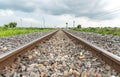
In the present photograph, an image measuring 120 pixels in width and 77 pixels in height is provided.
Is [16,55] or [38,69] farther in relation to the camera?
[16,55]

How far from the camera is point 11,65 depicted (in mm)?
3990

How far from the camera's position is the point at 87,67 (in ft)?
13.6

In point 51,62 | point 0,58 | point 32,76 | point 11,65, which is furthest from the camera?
point 51,62

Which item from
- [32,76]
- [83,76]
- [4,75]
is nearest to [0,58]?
[4,75]

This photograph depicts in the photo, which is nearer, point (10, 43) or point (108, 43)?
point (10, 43)

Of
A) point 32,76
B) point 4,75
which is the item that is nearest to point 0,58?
point 4,75

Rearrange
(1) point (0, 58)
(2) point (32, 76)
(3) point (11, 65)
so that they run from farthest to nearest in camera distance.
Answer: (3) point (11, 65)
(1) point (0, 58)
(2) point (32, 76)

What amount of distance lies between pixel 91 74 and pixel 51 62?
112 cm

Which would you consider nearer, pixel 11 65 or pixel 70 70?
pixel 70 70

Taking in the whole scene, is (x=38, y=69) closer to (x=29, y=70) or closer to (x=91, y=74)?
(x=29, y=70)

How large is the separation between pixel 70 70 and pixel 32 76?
2.23ft

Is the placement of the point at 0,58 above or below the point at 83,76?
above

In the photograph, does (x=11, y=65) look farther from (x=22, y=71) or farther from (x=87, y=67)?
(x=87, y=67)

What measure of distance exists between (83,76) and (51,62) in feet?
3.69
